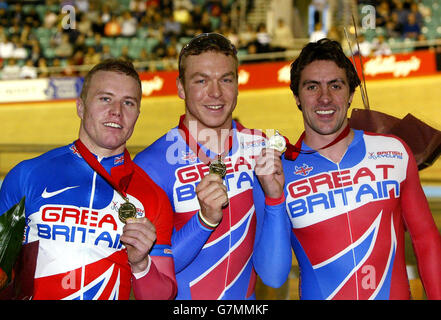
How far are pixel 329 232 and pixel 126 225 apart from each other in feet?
3.48

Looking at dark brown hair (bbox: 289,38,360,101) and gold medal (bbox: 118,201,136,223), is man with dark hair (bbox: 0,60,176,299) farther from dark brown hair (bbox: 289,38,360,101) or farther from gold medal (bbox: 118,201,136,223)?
dark brown hair (bbox: 289,38,360,101)

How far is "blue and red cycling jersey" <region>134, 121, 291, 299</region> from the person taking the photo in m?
3.17

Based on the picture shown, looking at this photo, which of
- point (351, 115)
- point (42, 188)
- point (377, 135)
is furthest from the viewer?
point (351, 115)

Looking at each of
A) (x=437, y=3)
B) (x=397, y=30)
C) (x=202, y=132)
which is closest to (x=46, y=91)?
(x=397, y=30)

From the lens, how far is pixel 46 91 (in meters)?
17.5

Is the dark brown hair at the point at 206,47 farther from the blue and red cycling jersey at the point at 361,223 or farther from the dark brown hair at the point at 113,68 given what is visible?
the blue and red cycling jersey at the point at 361,223

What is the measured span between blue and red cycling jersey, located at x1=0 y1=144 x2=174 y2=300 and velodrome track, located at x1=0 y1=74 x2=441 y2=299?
791 centimetres

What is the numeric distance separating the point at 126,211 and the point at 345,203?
44.3 inches

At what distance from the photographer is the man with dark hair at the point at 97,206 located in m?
2.73

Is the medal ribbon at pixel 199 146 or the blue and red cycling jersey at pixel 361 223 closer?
the blue and red cycling jersey at pixel 361 223

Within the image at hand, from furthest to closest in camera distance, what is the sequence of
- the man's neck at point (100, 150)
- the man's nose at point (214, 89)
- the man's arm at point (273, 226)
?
1. the man's nose at point (214, 89)
2. the man's neck at point (100, 150)
3. the man's arm at point (273, 226)

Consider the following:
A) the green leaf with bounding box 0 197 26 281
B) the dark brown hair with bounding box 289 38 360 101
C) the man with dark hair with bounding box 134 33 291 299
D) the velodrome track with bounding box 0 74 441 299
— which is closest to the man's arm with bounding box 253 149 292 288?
the man with dark hair with bounding box 134 33 291 299

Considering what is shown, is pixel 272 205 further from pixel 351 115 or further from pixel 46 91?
pixel 46 91

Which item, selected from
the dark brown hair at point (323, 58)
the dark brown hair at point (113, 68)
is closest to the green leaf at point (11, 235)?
the dark brown hair at point (113, 68)
